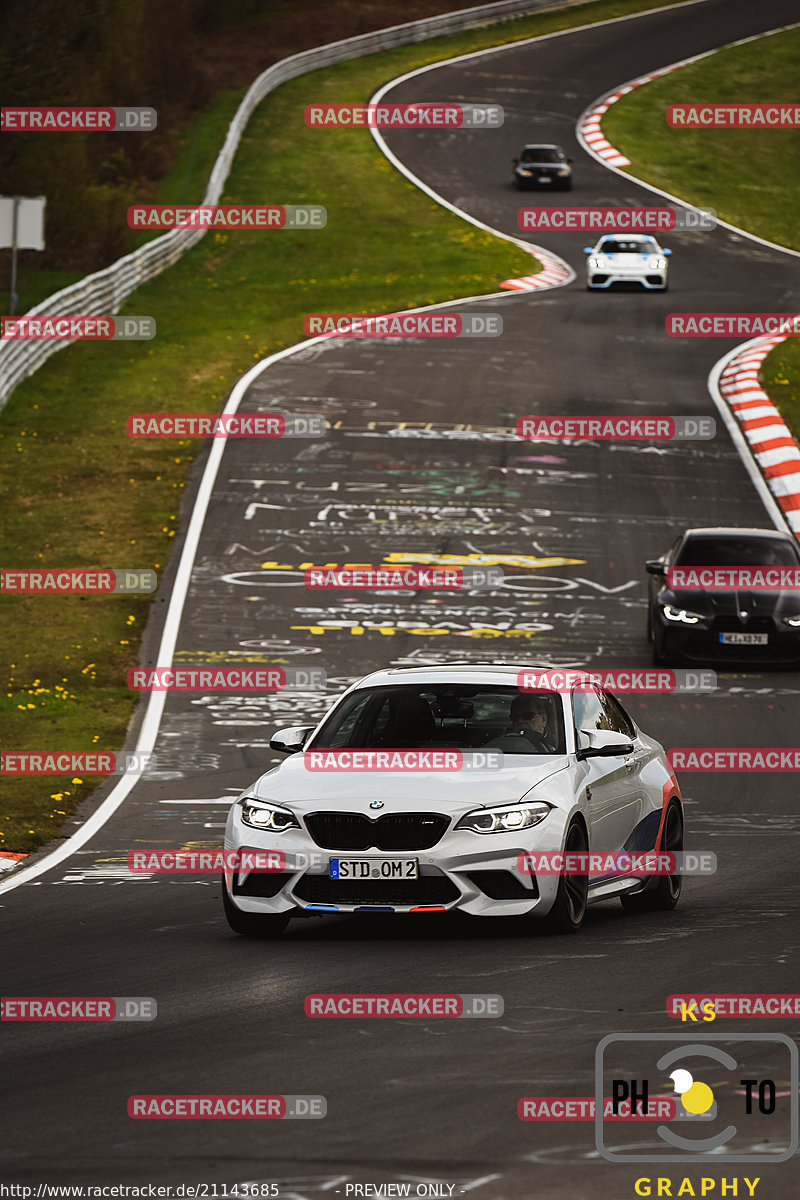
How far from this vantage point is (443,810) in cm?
1024

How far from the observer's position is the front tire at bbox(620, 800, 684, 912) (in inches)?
460

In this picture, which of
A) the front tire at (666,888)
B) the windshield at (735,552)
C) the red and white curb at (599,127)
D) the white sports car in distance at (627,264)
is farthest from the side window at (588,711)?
the red and white curb at (599,127)

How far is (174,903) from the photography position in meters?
11.9

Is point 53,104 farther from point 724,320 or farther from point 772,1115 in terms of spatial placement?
point 772,1115

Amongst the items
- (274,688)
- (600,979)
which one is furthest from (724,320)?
(600,979)

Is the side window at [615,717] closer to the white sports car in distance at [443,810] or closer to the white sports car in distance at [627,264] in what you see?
the white sports car in distance at [443,810]

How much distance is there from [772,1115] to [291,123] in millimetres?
61924

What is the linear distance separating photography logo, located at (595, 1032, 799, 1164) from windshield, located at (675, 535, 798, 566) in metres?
16.0

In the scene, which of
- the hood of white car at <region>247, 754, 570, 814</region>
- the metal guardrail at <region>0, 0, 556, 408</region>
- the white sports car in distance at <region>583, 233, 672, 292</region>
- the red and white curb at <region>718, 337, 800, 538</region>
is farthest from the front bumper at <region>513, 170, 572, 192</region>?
the hood of white car at <region>247, 754, 570, 814</region>

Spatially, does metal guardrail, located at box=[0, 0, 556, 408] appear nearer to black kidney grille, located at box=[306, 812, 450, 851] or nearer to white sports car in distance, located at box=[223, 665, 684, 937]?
white sports car in distance, located at box=[223, 665, 684, 937]

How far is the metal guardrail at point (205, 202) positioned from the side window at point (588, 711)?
2447cm

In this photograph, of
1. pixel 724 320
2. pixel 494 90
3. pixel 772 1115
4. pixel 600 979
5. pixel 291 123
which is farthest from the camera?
pixel 494 90

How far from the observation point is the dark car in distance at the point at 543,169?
56875 millimetres

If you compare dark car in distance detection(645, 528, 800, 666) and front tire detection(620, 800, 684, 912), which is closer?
front tire detection(620, 800, 684, 912)
